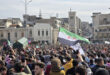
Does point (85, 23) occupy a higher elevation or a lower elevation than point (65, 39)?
lower

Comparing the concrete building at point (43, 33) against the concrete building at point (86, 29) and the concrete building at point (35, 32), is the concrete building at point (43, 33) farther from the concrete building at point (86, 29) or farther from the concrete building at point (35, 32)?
the concrete building at point (86, 29)

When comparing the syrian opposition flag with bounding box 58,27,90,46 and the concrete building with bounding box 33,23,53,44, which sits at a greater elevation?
the syrian opposition flag with bounding box 58,27,90,46

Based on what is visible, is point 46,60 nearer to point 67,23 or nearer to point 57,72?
point 57,72

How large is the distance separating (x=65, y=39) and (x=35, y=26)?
192ft

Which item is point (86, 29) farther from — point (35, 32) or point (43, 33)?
point (35, 32)

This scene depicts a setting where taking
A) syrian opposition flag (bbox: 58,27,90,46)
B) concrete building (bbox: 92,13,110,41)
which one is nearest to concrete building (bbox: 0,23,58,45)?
concrete building (bbox: 92,13,110,41)

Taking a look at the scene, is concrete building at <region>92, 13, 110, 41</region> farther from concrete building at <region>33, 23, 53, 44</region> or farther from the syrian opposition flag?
the syrian opposition flag

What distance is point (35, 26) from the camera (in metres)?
80.1

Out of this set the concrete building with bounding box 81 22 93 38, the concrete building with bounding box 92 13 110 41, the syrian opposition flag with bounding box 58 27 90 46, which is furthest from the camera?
the concrete building with bounding box 81 22 93 38

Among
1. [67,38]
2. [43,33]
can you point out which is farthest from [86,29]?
[67,38]

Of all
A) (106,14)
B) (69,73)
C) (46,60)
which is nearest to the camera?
(69,73)

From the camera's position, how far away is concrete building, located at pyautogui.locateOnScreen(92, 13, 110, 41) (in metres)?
98.2

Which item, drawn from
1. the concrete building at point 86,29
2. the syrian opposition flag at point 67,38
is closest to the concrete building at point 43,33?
the syrian opposition flag at point 67,38

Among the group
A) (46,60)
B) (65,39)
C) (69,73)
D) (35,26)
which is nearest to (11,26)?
(35,26)
